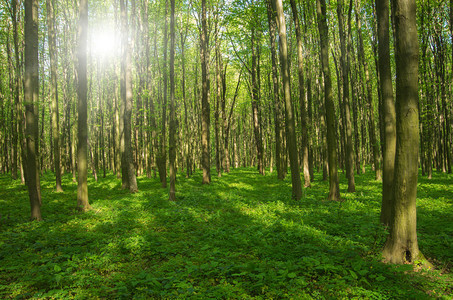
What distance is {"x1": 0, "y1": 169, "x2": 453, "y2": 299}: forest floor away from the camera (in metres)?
3.80

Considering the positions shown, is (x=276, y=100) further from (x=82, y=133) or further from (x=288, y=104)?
(x=82, y=133)

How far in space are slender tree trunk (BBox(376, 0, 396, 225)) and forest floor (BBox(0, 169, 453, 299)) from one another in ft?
2.73

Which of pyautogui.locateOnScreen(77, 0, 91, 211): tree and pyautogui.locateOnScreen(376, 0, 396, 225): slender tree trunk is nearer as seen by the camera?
pyautogui.locateOnScreen(376, 0, 396, 225): slender tree trunk

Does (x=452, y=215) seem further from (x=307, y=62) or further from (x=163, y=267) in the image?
(x=307, y=62)

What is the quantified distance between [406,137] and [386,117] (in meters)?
2.28

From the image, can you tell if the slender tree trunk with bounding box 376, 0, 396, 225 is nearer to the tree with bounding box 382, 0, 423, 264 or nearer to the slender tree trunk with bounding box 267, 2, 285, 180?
the tree with bounding box 382, 0, 423, 264

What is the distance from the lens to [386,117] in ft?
20.7

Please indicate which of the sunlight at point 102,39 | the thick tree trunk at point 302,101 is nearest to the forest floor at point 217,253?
the thick tree trunk at point 302,101

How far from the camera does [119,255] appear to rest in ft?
Answer: 17.6

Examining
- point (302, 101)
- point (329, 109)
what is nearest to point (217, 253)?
point (329, 109)

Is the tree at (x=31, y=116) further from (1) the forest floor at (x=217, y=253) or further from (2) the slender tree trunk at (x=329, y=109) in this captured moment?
(2) the slender tree trunk at (x=329, y=109)

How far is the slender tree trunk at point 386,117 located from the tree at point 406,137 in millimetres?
1309

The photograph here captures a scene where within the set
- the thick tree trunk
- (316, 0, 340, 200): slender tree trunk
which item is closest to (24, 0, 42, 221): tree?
(316, 0, 340, 200): slender tree trunk

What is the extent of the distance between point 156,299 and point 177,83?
2670cm
